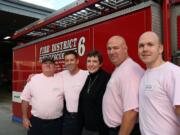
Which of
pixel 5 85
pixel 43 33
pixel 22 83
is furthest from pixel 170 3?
pixel 5 85

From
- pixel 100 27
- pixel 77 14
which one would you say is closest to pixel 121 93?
pixel 100 27

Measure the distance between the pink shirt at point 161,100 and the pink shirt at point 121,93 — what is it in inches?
7.8

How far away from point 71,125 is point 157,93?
1.50 m

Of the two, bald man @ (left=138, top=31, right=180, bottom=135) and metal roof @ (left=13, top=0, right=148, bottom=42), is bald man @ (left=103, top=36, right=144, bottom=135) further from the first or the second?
metal roof @ (left=13, top=0, right=148, bottom=42)

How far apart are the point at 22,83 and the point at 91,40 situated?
3.04 m

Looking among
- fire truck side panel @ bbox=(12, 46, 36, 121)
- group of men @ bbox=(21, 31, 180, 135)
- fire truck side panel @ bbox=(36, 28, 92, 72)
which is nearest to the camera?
group of men @ bbox=(21, 31, 180, 135)

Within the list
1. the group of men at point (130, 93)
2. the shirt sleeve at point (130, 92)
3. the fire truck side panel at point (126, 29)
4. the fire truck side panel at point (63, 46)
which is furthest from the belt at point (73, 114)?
the shirt sleeve at point (130, 92)

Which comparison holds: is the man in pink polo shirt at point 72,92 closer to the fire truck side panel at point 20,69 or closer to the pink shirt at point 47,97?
the pink shirt at point 47,97

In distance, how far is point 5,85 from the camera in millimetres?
24422

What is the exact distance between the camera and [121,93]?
2250 millimetres

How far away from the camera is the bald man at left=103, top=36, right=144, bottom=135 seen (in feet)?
7.09

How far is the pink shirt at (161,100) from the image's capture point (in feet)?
6.04

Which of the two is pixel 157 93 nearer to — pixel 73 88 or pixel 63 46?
pixel 73 88

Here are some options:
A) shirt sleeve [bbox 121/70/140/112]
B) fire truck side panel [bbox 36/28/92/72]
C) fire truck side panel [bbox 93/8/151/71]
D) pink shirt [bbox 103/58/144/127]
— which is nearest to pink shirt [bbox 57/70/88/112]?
fire truck side panel [bbox 93/8/151/71]
